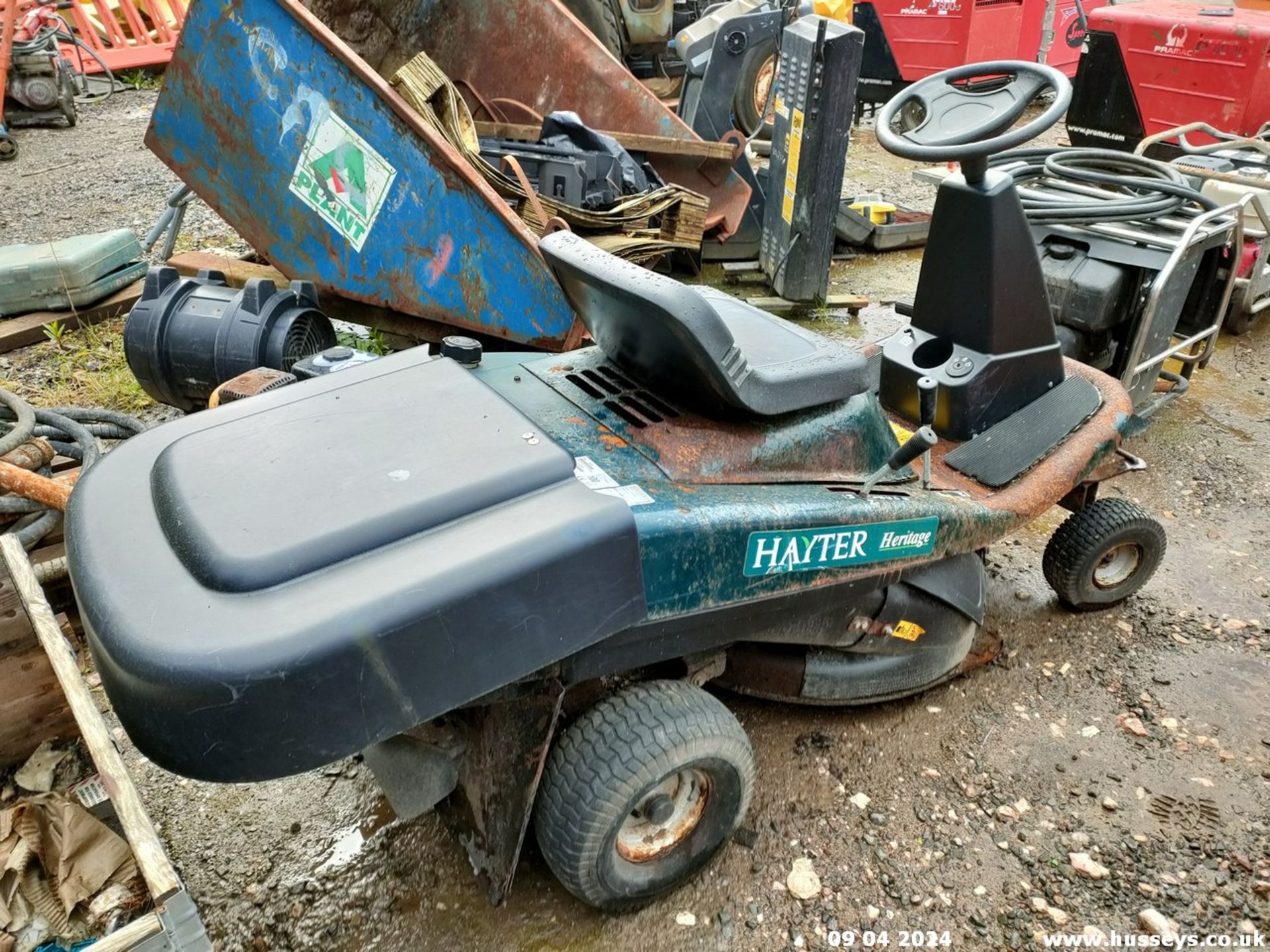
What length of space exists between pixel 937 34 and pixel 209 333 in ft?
21.7

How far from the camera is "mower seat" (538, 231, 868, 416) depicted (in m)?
1.60

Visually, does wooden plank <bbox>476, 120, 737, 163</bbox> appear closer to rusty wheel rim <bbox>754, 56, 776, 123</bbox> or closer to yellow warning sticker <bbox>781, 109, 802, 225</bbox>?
yellow warning sticker <bbox>781, 109, 802, 225</bbox>

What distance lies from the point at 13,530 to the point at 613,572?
1709mm

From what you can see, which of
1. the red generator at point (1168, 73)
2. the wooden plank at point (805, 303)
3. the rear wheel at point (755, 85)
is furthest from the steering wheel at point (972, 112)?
the red generator at point (1168, 73)

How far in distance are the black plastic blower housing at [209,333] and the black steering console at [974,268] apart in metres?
1.88

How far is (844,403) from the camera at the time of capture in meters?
1.87

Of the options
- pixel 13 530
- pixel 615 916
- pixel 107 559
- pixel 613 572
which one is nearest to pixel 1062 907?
pixel 615 916

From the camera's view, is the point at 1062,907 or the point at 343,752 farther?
the point at 1062,907

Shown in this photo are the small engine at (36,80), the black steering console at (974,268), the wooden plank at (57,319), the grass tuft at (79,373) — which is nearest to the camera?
the black steering console at (974,268)

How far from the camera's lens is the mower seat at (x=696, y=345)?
1.60 metres

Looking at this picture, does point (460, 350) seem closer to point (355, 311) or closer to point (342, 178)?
point (342, 178)

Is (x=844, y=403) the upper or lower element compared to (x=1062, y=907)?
upper

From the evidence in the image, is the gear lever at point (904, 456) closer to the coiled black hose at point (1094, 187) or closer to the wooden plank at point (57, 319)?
the coiled black hose at point (1094, 187)

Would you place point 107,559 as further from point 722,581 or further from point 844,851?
point 844,851
